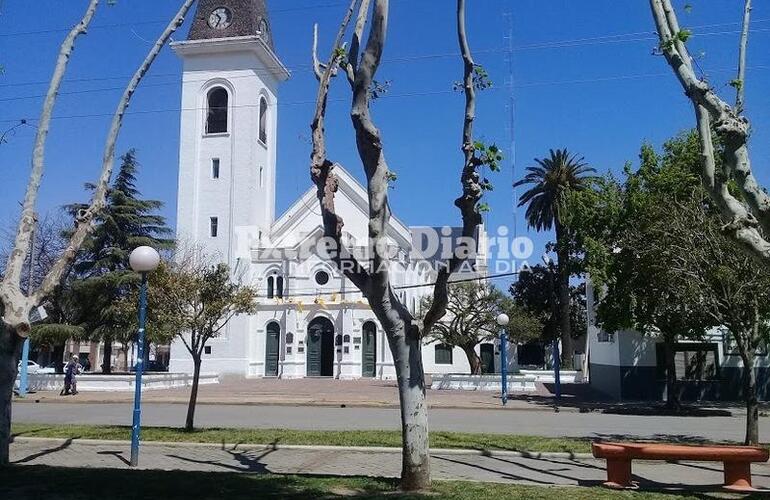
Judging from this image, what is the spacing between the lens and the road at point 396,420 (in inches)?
667

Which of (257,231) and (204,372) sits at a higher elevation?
(257,231)

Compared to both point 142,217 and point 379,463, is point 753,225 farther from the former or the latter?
point 142,217

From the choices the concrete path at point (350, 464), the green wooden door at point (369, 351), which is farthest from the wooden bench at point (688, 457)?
the green wooden door at point (369, 351)

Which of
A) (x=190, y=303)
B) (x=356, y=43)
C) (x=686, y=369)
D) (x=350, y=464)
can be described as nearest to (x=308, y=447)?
(x=350, y=464)

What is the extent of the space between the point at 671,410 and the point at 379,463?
15.8 meters

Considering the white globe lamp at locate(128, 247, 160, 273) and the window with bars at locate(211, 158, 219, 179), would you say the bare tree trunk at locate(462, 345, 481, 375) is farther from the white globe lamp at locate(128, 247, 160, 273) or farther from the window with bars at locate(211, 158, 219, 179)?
the white globe lamp at locate(128, 247, 160, 273)

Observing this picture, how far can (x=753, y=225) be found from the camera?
7.18 meters

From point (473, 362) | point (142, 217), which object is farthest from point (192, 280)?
point (142, 217)

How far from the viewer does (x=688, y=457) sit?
30.5 ft

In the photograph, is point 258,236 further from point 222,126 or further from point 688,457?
point 688,457

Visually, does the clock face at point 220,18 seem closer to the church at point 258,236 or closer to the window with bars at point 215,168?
the church at point 258,236

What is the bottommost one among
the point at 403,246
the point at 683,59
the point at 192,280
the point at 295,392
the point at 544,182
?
the point at 295,392

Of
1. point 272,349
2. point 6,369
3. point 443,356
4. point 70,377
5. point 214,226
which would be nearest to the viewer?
point 6,369

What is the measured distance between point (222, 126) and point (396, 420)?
34.5 m
